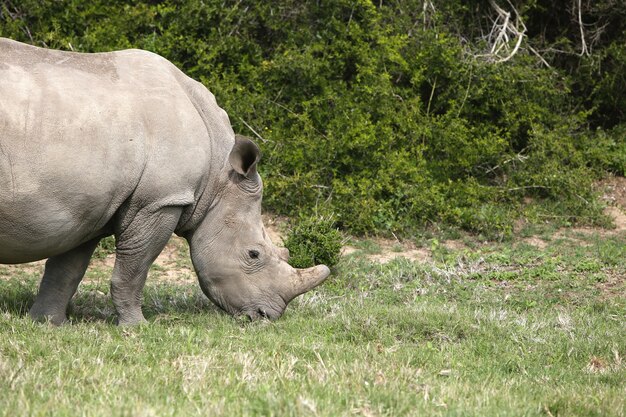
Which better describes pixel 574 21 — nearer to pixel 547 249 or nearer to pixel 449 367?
pixel 547 249

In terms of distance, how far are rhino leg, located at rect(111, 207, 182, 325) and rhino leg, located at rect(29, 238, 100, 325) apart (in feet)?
1.48

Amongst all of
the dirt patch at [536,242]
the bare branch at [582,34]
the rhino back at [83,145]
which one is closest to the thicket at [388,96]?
the bare branch at [582,34]

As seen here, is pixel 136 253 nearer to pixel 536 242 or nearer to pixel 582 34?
pixel 536 242

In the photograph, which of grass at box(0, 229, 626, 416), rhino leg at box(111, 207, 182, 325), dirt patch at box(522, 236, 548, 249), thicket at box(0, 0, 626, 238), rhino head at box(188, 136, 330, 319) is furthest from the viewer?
thicket at box(0, 0, 626, 238)

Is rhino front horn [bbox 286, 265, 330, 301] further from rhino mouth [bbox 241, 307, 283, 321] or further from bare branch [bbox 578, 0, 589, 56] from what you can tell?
bare branch [bbox 578, 0, 589, 56]

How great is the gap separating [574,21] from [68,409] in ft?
39.8

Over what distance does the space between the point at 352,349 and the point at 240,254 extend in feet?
5.26

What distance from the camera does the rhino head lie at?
307 inches

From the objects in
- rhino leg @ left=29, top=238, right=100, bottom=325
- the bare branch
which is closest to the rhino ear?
rhino leg @ left=29, top=238, right=100, bottom=325

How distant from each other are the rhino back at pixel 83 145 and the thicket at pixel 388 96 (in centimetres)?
515

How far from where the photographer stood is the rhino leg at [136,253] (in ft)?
23.9

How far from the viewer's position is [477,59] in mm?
14078

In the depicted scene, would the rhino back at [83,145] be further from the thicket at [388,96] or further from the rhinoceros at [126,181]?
the thicket at [388,96]

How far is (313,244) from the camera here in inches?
412
